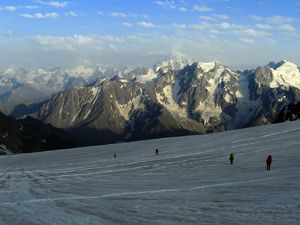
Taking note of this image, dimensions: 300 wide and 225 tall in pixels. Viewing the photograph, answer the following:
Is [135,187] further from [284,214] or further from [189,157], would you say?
[189,157]

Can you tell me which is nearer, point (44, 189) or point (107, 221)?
point (107, 221)

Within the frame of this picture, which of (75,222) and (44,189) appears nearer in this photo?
(75,222)

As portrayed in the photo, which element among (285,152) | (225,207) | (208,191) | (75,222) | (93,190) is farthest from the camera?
(285,152)

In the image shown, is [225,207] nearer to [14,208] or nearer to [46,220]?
[46,220]

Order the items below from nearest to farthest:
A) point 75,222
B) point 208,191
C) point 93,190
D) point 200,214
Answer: point 75,222, point 200,214, point 208,191, point 93,190

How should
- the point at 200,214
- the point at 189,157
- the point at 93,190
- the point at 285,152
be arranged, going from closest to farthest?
the point at 200,214 < the point at 93,190 < the point at 285,152 < the point at 189,157

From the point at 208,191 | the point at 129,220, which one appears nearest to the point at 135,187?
the point at 208,191

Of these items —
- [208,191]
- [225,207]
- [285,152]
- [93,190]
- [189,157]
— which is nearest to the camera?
[225,207]

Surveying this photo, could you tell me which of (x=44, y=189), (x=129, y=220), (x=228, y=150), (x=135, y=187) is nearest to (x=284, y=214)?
(x=129, y=220)

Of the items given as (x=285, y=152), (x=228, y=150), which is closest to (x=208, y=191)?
(x=285, y=152)
